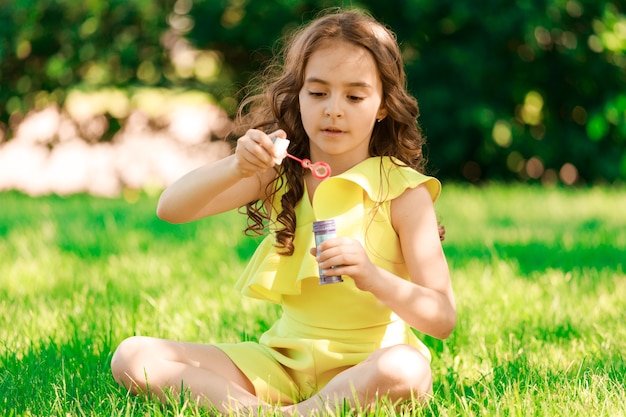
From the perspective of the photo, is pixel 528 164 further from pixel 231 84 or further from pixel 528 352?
pixel 528 352

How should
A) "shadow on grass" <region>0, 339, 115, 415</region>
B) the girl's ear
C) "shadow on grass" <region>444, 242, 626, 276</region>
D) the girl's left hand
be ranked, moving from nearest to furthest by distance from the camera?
1. the girl's left hand
2. "shadow on grass" <region>0, 339, 115, 415</region>
3. the girl's ear
4. "shadow on grass" <region>444, 242, 626, 276</region>

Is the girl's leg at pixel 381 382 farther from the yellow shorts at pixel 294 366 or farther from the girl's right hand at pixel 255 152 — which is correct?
the girl's right hand at pixel 255 152

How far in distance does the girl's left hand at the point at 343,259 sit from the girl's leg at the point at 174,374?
386mm

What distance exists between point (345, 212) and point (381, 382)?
0.47 metres

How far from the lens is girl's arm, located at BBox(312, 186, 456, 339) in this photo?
2.17 m

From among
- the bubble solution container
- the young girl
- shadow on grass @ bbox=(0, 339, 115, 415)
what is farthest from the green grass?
the bubble solution container

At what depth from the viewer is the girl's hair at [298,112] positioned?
2.44 m

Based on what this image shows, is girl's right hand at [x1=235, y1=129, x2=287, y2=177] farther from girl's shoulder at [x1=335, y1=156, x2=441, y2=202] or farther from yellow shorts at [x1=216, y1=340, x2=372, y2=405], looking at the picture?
yellow shorts at [x1=216, y1=340, x2=372, y2=405]

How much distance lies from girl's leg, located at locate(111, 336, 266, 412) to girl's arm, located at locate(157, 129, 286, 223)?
332 mm

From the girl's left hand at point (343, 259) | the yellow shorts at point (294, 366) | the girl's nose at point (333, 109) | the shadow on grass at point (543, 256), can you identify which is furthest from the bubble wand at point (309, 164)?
the shadow on grass at point (543, 256)

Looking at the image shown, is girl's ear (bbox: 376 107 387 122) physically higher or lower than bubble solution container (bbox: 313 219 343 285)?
higher

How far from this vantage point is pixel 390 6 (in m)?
7.93

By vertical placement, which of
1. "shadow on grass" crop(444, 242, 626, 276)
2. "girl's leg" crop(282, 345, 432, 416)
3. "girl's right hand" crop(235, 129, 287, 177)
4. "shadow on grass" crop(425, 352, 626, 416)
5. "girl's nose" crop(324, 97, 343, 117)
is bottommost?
"shadow on grass" crop(444, 242, 626, 276)

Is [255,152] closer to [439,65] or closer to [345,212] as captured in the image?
[345,212]
